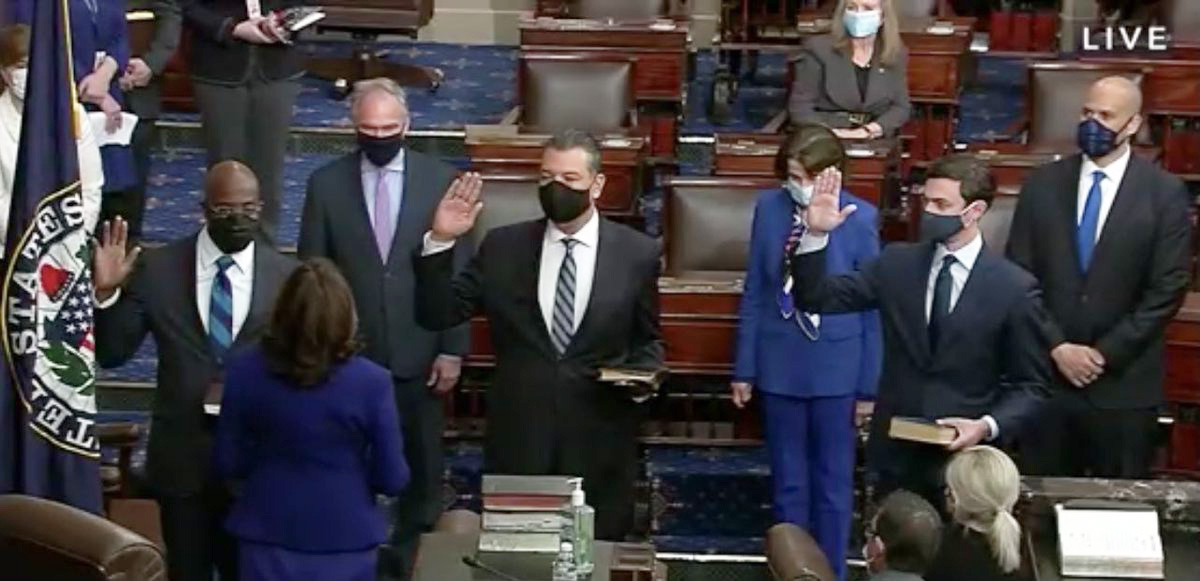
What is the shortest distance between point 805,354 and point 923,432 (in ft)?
2.30

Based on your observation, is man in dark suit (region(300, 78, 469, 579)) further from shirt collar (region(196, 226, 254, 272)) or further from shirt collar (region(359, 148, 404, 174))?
shirt collar (region(196, 226, 254, 272))

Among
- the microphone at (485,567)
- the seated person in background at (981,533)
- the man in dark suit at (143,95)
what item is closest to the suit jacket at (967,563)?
the seated person in background at (981,533)

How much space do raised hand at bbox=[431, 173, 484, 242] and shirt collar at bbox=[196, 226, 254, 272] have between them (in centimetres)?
50

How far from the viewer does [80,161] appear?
18.3 feet

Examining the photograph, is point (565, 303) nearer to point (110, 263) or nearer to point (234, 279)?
point (234, 279)

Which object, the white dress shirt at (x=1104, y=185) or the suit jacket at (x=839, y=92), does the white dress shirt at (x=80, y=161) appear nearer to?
the white dress shirt at (x=1104, y=185)

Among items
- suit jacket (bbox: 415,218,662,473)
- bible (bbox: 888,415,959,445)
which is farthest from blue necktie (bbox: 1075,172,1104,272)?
suit jacket (bbox: 415,218,662,473)

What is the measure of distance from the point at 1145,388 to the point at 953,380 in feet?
2.51

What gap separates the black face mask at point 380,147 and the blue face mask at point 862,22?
234 centimetres

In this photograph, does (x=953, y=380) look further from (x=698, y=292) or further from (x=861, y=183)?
(x=861, y=183)

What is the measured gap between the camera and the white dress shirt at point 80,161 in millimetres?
5681

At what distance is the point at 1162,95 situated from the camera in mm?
9094

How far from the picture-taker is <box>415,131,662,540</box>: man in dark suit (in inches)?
241

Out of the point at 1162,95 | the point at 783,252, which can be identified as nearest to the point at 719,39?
the point at 1162,95
